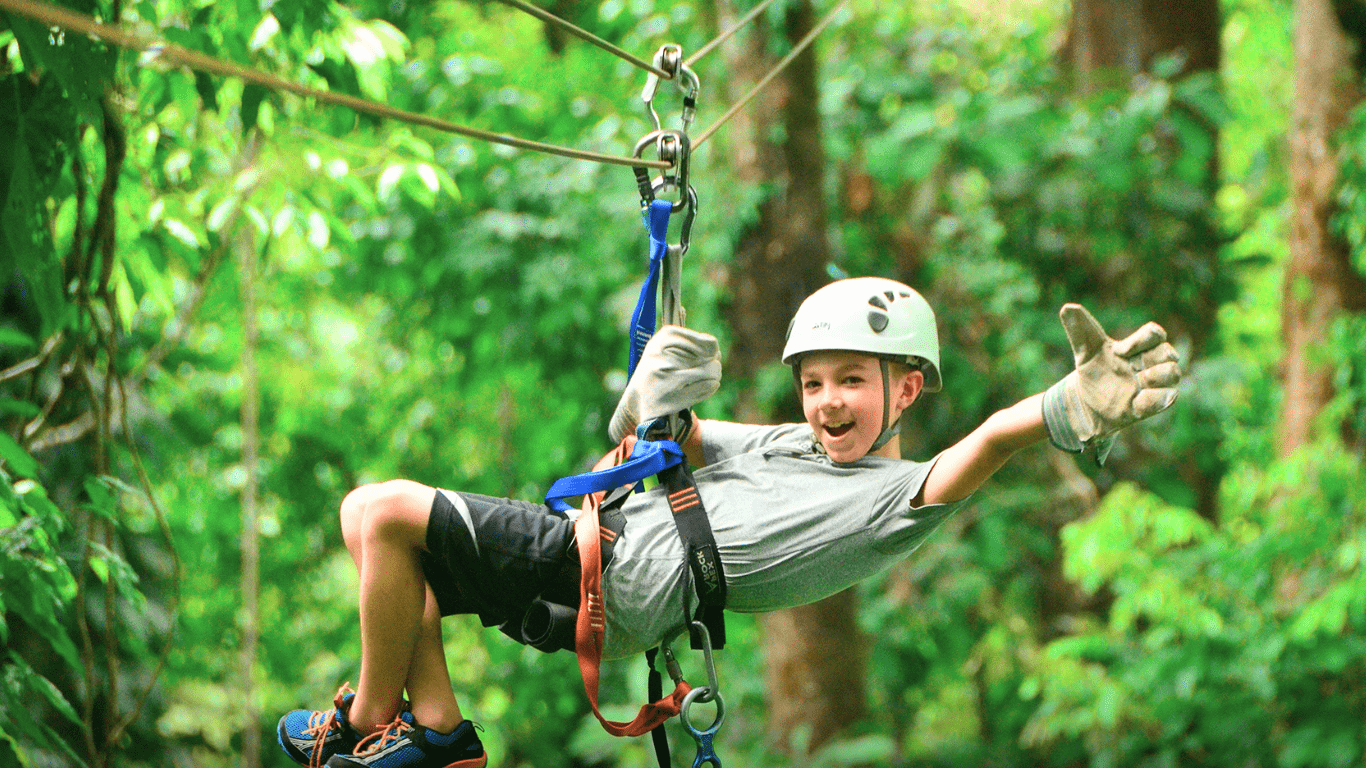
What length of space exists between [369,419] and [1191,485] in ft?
17.5

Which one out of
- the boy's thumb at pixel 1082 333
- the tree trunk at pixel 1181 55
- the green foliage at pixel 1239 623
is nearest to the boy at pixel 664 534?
the boy's thumb at pixel 1082 333

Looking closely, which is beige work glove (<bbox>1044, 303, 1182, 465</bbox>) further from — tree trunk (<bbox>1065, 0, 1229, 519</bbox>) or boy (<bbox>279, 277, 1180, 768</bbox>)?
tree trunk (<bbox>1065, 0, 1229, 519</bbox>)

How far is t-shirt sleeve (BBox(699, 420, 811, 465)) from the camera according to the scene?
8.67 ft

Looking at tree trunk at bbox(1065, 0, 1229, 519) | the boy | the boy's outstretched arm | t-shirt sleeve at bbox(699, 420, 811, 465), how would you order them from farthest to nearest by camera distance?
tree trunk at bbox(1065, 0, 1229, 519) → t-shirt sleeve at bbox(699, 420, 811, 465) → the boy → the boy's outstretched arm

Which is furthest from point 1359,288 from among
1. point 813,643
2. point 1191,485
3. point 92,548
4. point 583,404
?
point 92,548

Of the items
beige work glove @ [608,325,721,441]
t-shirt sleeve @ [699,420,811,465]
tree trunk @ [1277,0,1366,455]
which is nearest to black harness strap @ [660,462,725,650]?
beige work glove @ [608,325,721,441]

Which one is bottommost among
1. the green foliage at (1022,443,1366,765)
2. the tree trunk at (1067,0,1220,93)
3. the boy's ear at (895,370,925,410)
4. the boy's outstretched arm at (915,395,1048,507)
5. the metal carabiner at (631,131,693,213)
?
the green foliage at (1022,443,1366,765)

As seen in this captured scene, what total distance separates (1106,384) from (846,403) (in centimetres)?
56

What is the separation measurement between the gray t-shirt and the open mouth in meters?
0.07

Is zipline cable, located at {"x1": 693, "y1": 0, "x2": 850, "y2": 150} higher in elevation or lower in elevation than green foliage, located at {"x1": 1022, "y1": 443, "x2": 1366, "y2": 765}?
higher

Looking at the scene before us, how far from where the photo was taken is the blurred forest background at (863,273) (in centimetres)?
504

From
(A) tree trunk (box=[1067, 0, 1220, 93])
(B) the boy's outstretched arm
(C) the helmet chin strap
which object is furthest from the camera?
(A) tree trunk (box=[1067, 0, 1220, 93])

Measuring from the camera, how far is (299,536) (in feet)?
27.0

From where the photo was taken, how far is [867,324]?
229 centimetres
